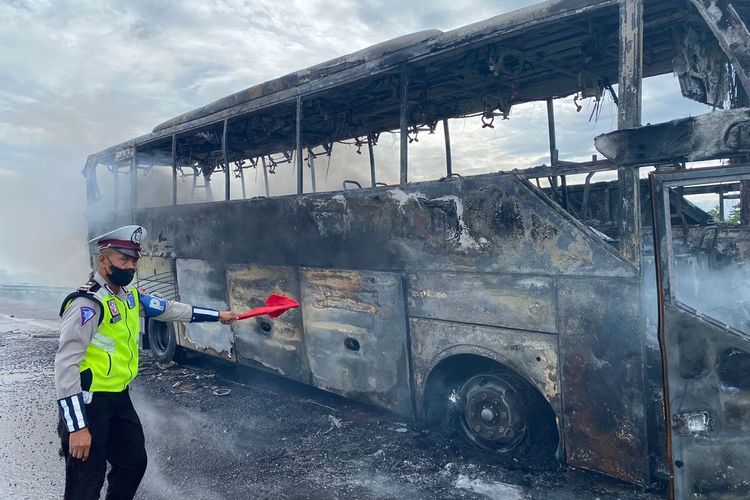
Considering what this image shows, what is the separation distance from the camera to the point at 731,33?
270 cm

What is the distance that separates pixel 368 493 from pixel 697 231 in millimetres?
4013

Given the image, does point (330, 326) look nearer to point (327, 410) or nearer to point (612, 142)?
point (327, 410)

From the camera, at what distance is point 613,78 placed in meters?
4.75

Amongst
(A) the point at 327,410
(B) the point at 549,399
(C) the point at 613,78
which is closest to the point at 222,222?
(A) the point at 327,410

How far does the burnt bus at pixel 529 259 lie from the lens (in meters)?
2.58

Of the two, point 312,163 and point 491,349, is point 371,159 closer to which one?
point 312,163

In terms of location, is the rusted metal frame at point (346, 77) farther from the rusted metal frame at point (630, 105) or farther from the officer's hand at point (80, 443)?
the officer's hand at point (80, 443)

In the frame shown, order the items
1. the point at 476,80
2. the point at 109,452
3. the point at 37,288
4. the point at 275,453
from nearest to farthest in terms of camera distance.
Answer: the point at 109,452 → the point at 275,453 → the point at 476,80 → the point at 37,288

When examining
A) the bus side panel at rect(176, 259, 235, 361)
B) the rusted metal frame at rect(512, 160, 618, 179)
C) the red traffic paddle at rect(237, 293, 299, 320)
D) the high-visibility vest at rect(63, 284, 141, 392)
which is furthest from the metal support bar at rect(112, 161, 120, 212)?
the rusted metal frame at rect(512, 160, 618, 179)

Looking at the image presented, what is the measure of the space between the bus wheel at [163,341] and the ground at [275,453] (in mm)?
959

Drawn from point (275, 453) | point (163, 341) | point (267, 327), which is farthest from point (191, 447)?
point (163, 341)

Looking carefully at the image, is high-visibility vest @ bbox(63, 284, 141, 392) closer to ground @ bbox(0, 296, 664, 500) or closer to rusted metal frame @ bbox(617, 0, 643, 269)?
ground @ bbox(0, 296, 664, 500)

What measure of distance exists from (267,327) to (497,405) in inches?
116

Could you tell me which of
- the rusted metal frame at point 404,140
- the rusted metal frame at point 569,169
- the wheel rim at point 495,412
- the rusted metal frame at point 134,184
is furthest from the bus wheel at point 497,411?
the rusted metal frame at point 134,184
